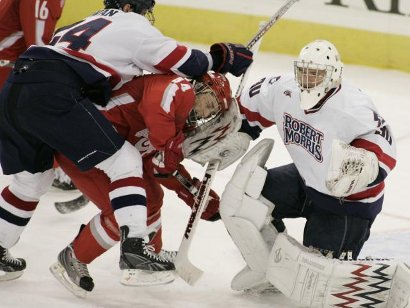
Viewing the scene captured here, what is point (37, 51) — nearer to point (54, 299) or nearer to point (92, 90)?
point (92, 90)

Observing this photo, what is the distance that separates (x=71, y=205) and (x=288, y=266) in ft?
3.73

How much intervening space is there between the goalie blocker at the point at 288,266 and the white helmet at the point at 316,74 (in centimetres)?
29

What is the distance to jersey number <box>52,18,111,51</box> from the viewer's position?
294cm

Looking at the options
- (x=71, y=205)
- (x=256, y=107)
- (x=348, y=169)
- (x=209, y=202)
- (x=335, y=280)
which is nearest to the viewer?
(x=348, y=169)

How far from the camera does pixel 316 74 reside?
116 inches

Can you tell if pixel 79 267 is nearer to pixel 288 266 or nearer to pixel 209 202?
pixel 209 202

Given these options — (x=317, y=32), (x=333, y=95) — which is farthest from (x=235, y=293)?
(x=317, y=32)

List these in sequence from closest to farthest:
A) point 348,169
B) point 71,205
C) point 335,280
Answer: point 348,169 < point 335,280 < point 71,205

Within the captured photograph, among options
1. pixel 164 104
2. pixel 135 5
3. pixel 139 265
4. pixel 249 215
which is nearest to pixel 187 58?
pixel 164 104

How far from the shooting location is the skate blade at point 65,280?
304 centimetres

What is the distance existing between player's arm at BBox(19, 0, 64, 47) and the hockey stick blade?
1.97 feet

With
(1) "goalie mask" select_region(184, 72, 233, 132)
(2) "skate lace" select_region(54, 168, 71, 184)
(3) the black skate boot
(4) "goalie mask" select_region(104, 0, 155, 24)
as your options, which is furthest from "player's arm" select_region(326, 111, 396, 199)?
(2) "skate lace" select_region(54, 168, 71, 184)

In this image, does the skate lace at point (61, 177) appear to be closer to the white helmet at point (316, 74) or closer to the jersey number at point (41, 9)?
the jersey number at point (41, 9)

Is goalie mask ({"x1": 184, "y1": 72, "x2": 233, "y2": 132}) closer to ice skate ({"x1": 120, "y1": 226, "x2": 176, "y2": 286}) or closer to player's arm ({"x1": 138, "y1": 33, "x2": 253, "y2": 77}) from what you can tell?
player's arm ({"x1": 138, "y1": 33, "x2": 253, "y2": 77})
